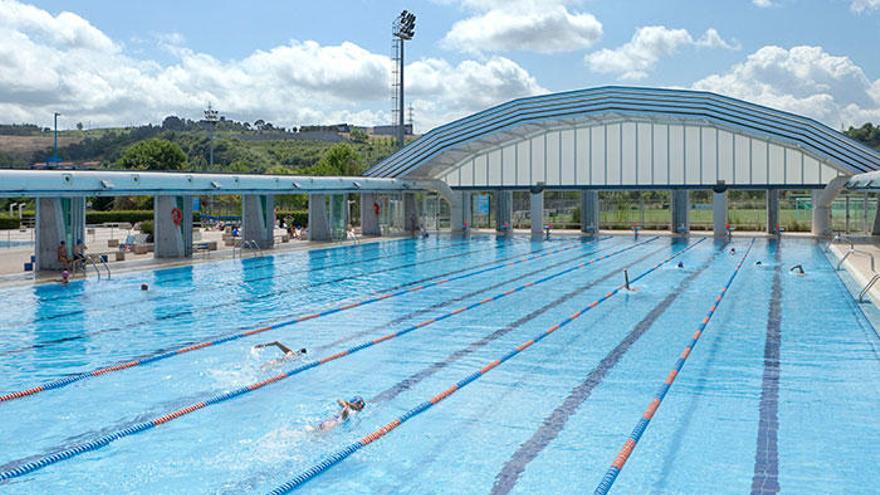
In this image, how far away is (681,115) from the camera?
31328mm

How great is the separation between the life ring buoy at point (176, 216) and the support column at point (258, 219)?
3778 millimetres

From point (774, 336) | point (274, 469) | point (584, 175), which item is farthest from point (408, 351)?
point (584, 175)

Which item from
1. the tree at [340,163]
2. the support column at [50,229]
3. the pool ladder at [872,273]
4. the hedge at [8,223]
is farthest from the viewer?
the tree at [340,163]

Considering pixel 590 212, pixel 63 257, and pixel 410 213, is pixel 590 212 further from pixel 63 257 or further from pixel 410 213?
pixel 63 257

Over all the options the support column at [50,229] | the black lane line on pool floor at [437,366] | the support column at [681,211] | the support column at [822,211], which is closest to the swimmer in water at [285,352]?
the black lane line on pool floor at [437,366]

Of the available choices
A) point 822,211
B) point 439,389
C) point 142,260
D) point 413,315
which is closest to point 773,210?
point 822,211

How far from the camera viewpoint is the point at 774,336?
11500mm

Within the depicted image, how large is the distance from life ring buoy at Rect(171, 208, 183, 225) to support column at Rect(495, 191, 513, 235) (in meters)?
18.7

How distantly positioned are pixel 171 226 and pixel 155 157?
139 ft

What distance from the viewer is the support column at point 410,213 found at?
122 feet

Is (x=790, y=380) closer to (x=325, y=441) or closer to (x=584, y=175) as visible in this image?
(x=325, y=441)

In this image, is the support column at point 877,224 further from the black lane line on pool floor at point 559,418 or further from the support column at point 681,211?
the black lane line on pool floor at point 559,418

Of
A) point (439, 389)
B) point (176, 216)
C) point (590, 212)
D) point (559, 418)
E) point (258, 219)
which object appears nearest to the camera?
point (559, 418)

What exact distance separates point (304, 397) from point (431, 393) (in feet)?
4.39
